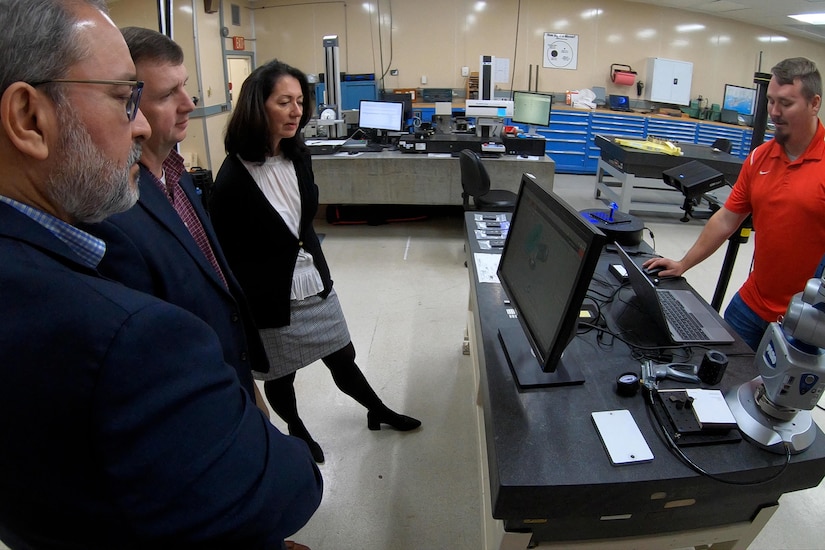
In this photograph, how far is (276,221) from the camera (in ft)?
5.15

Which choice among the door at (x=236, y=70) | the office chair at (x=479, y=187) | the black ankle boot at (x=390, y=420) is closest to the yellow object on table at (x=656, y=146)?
the office chair at (x=479, y=187)

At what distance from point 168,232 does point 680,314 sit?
1425 mm

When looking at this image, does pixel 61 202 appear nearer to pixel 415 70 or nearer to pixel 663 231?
pixel 663 231

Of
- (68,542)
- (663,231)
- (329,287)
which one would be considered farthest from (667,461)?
(663,231)

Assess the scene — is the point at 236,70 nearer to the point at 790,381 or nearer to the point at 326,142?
the point at 326,142

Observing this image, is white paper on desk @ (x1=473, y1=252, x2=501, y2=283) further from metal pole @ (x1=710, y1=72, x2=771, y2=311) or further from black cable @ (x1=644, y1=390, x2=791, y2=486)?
metal pole @ (x1=710, y1=72, x2=771, y2=311)

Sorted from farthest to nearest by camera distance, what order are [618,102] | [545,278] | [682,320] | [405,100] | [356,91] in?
1. [618,102]
2. [356,91]
3. [405,100]
4. [682,320]
5. [545,278]

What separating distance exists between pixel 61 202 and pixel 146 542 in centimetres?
44

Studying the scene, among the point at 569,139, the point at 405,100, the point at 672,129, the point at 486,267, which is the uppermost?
the point at 405,100

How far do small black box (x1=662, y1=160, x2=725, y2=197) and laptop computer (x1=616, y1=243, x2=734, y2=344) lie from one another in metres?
0.76

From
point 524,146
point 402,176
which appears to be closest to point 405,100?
point 402,176

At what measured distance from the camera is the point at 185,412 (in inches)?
22.7

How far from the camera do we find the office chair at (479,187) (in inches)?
139

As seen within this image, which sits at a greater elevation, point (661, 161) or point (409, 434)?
point (661, 161)
